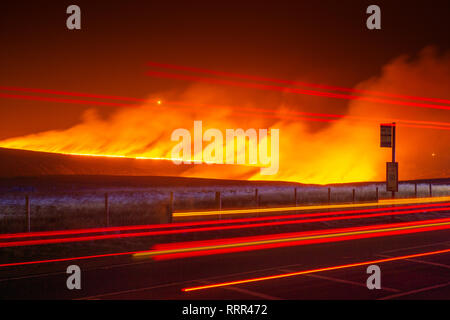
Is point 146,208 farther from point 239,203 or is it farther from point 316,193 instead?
point 316,193

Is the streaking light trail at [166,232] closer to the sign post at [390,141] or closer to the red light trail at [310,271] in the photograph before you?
the sign post at [390,141]

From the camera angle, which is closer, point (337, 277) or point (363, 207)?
point (337, 277)

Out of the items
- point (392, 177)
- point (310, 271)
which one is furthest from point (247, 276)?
point (392, 177)

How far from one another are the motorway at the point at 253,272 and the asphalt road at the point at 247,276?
19mm

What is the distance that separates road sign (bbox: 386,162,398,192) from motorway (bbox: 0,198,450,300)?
5.98m

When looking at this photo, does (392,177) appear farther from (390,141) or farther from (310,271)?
(310,271)

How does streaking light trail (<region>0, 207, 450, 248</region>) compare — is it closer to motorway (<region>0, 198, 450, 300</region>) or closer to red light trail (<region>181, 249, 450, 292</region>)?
motorway (<region>0, 198, 450, 300</region>)

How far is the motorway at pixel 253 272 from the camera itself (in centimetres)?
986

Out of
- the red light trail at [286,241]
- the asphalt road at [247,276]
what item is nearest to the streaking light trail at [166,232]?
the red light trail at [286,241]

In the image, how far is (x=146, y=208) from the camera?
1246 inches

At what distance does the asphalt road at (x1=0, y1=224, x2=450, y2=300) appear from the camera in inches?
384

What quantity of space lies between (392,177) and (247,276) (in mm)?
15316
